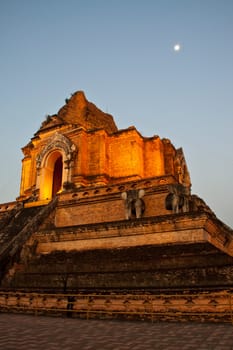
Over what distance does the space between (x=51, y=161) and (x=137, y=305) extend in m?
19.7

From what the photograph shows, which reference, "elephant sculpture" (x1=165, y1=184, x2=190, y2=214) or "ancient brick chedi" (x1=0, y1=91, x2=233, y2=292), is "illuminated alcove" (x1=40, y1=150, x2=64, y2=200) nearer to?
"ancient brick chedi" (x1=0, y1=91, x2=233, y2=292)

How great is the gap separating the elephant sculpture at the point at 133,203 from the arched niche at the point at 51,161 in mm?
9074

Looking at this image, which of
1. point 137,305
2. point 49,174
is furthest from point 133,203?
point 49,174

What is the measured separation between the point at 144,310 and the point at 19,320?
11.1 ft

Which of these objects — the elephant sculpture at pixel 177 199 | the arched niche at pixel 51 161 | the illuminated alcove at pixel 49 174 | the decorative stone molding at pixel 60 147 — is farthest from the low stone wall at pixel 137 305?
the illuminated alcove at pixel 49 174

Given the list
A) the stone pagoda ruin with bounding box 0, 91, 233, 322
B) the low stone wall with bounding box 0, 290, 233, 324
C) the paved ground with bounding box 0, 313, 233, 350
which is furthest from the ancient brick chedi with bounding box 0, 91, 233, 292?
the paved ground with bounding box 0, 313, 233, 350

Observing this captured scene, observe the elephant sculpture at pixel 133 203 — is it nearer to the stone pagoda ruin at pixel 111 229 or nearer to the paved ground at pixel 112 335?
the stone pagoda ruin at pixel 111 229

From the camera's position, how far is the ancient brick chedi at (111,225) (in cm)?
888

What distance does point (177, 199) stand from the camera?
13.9 metres

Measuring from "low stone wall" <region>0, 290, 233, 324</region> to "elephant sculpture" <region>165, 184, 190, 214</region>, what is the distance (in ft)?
20.4

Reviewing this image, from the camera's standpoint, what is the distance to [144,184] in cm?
1641

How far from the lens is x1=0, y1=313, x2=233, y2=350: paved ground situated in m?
5.21

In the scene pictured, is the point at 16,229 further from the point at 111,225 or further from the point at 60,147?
the point at 60,147

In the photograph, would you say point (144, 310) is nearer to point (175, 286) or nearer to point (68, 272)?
point (175, 286)
